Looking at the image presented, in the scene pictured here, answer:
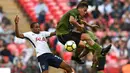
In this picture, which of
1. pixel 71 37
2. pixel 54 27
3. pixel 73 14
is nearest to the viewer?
pixel 73 14

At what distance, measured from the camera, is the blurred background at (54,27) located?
22.4 m

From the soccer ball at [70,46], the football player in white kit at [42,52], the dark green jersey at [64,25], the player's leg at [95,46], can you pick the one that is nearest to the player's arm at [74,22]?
the dark green jersey at [64,25]

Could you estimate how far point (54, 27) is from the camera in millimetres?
24922

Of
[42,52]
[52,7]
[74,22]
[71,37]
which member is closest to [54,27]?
[52,7]

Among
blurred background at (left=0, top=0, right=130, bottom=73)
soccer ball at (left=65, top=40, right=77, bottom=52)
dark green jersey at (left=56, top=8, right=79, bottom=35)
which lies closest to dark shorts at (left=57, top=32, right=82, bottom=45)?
dark green jersey at (left=56, top=8, right=79, bottom=35)

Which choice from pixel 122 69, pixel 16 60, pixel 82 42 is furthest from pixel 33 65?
pixel 82 42

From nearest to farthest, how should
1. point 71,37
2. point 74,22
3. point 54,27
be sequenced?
point 74,22 < point 71,37 < point 54,27

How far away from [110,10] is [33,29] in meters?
8.32

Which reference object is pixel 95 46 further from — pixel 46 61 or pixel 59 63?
pixel 46 61

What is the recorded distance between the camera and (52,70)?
23.1 meters

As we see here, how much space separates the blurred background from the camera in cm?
2236

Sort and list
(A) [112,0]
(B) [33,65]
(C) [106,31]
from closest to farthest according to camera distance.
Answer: (B) [33,65] < (C) [106,31] < (A) [112,0]

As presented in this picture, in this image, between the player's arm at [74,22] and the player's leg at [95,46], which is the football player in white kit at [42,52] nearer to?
the player's leg at [95,46]

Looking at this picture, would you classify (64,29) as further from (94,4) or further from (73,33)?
(94,4)
